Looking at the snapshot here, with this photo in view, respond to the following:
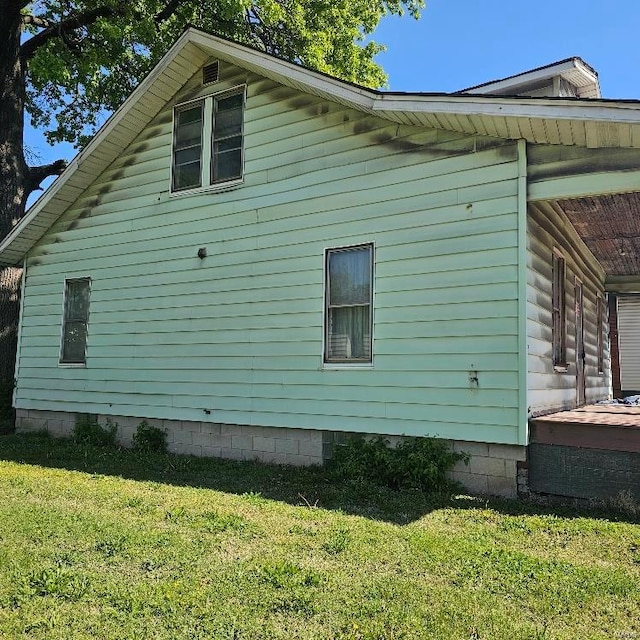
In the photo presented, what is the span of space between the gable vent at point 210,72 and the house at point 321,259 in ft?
0.13

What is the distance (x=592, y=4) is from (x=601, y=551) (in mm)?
9652

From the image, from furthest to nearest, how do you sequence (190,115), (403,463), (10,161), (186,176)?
(10,161) < (190,115) < (186,176) < (403,463)

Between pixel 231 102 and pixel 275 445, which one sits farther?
pixel 231 102

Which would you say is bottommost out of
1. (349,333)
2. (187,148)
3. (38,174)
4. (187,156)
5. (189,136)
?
(349,333)

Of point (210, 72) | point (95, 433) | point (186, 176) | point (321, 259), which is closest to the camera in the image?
point (321, 259)

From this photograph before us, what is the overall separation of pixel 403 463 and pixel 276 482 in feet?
5.07

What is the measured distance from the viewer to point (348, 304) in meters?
7.95

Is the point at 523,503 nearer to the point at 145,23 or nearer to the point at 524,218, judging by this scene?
the point at 524,218

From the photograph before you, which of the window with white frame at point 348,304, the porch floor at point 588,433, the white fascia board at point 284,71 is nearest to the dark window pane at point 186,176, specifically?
the white fascia board at point 284,71

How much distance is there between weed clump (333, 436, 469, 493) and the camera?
673 cm

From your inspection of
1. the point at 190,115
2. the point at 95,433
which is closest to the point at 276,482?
the point at 95,433

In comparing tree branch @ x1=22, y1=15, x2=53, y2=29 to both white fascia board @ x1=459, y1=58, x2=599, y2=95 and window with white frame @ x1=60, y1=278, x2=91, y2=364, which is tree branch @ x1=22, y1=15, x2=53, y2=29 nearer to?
window with white frame @ x1=60, y1=278, x2=91, y2=364

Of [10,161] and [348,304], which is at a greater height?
[10,161]

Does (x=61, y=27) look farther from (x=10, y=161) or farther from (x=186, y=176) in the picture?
(x=186, y=176)
